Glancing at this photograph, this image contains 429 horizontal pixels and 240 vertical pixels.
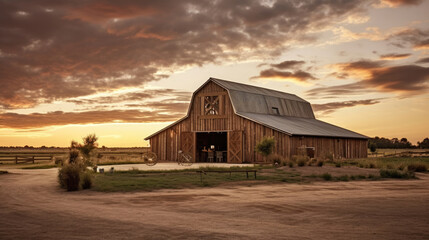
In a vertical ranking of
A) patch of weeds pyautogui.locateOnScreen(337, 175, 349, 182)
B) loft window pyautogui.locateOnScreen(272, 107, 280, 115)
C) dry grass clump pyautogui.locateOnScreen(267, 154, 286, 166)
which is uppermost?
loft window pyautogui.locateOnScreen(272, 107, 280, 115)

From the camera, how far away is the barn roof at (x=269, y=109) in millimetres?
35812

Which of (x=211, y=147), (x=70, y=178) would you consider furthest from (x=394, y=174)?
(x=211, y=147)

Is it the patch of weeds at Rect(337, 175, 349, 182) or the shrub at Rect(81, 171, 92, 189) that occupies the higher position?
the shrub at Rect(81, 171, 92, 189)

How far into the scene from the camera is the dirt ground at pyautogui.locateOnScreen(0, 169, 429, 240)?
808cm

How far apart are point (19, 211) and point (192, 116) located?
2823 cm

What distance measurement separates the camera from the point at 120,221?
A: 9.26 metres

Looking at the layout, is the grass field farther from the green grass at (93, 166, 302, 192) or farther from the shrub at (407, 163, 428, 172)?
the shrub at (407, 163, 428, 172)

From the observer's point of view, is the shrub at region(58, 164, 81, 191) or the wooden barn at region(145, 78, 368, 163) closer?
the shrub at region(58, 164, 81, 191)

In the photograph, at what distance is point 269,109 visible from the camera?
4231 cm

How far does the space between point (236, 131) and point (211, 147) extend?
11.7 feet

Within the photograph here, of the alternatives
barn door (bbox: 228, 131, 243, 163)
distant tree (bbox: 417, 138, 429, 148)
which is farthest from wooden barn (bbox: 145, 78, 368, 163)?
distant tree (bbox: 417, 138, 429, 148)

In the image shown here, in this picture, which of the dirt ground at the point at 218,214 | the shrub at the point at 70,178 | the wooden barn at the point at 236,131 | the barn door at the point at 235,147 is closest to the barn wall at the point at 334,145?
the wooden barn at the point at 236,131

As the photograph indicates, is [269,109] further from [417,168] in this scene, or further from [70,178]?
[70,178]

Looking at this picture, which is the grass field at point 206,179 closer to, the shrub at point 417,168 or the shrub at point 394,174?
the shrub at point 394,174
